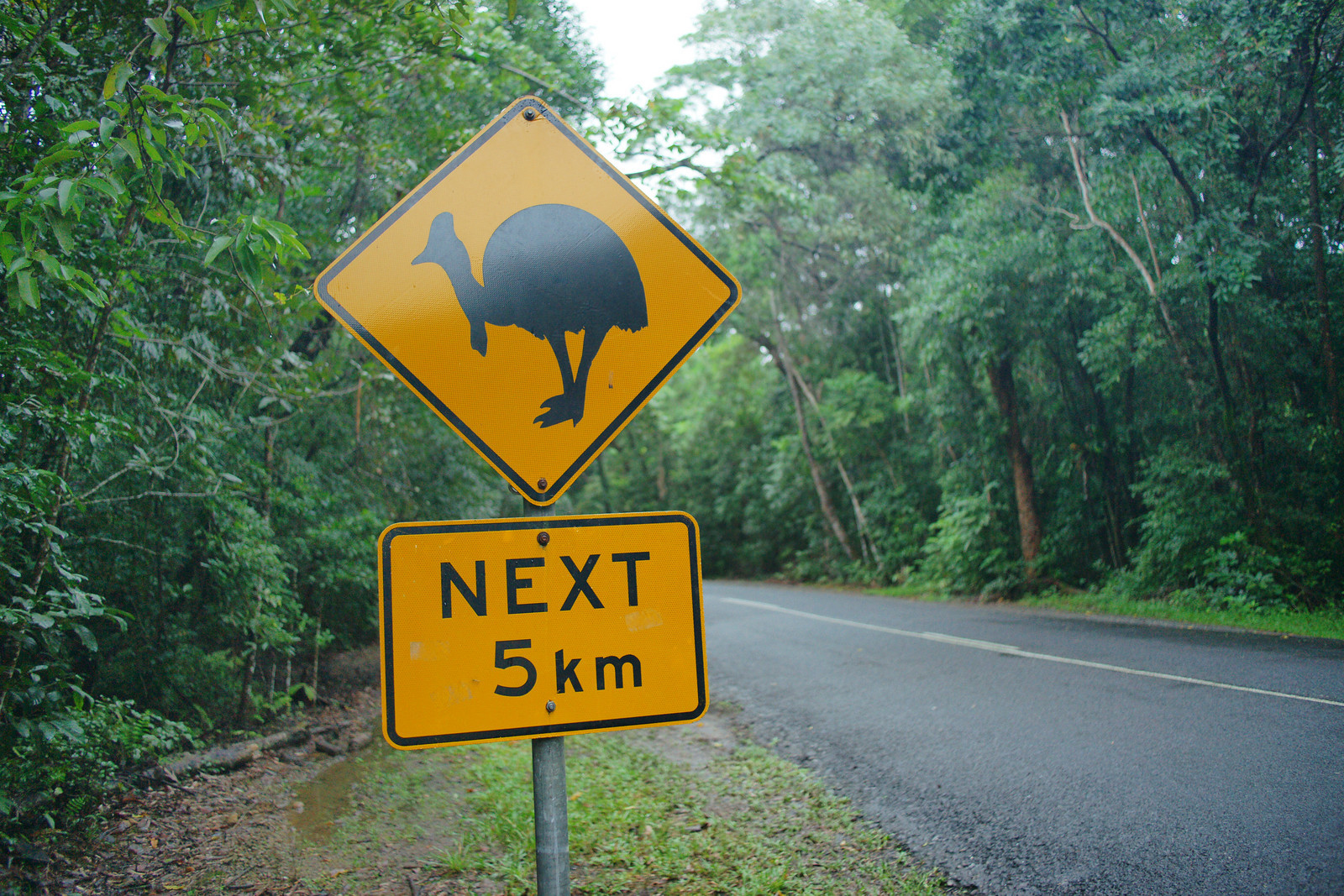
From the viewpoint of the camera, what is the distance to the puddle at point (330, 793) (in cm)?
496

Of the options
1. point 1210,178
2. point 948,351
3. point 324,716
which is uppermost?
point 1210,178

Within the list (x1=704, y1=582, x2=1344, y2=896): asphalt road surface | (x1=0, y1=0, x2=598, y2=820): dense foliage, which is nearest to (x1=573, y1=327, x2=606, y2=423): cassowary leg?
(x1=0, y1=0, x2=598, y2=820): dense foliage

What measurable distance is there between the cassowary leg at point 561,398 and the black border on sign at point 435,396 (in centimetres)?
9

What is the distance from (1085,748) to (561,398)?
4655mm

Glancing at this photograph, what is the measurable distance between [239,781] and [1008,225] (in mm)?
12396

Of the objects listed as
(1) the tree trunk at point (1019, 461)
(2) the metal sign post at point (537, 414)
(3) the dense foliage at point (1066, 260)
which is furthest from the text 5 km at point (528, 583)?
(1) the tree trunk at point (1019, 461)

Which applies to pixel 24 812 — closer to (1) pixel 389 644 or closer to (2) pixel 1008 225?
(1) pixel 389 644

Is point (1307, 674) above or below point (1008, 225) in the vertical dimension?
below

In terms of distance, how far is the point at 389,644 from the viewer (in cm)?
172

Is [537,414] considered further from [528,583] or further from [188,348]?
[188,348]

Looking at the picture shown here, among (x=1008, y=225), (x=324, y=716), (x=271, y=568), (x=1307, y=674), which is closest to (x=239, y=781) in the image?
(x=271, y=568)

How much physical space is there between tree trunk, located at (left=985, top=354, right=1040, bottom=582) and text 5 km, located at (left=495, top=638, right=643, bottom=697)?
1468cm

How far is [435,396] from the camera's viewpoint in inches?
72.7

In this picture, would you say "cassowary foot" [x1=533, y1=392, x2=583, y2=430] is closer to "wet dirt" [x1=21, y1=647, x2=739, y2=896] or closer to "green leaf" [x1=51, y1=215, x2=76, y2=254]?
"green leaf" [x1=51, y1=215, x2=76, y2=254]
